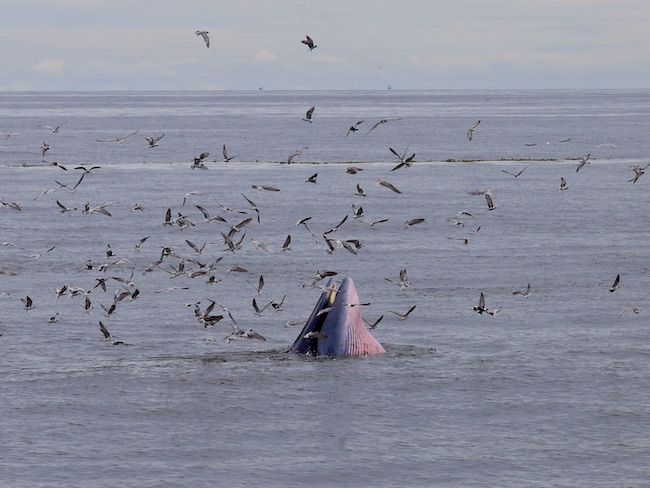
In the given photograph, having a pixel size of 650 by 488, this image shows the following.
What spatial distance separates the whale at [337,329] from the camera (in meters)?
27.5

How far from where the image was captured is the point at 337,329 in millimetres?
28188

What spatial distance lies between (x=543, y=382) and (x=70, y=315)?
14875 millimetres

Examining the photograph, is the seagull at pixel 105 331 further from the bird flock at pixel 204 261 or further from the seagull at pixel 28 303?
the seagull at pixel 28 303

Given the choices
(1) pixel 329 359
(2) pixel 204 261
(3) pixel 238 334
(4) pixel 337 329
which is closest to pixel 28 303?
(3) pixel 238 334

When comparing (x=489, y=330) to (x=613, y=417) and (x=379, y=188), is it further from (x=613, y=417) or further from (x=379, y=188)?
(x=379, y=188)

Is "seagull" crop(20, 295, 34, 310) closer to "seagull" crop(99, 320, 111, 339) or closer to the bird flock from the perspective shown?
the bird flock

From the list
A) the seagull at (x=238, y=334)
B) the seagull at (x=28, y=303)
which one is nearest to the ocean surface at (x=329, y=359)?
the seagull at (x=238, y=334)

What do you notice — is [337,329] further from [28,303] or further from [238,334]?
[28,303]

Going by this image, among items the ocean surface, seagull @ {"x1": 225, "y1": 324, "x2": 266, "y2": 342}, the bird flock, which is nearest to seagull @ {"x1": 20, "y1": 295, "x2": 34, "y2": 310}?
the bird flock

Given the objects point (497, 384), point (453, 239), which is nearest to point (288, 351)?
point (497, 384)

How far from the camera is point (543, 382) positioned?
87.3ft

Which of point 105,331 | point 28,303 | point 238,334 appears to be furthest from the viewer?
point 28,303

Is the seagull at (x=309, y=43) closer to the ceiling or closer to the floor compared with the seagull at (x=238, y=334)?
closer to the ceiling

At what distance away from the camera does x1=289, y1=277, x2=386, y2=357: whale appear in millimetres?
27531
